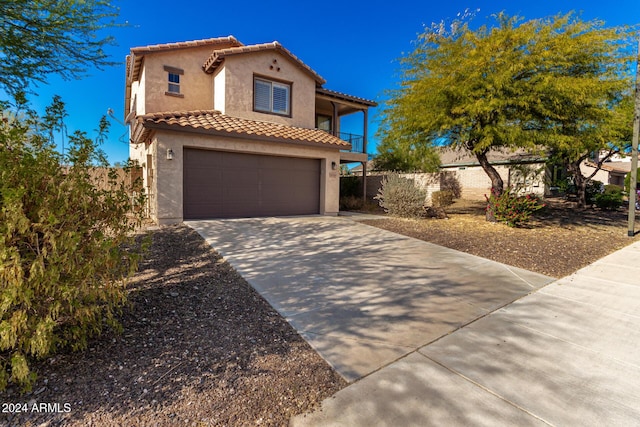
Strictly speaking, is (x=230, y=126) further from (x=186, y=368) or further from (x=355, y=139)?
(x=186, y=368)

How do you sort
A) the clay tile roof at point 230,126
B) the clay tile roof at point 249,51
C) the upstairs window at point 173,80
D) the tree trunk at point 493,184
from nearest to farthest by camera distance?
1. the clay tile roof at point 230,126
2. the tree trunk at point 493,184
3. the clay tile roof at point 249,51
4. the upstairs window at point 173,80

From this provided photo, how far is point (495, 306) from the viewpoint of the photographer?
440 cm

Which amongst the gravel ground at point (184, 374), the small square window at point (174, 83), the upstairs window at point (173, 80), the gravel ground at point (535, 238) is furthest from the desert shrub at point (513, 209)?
the small square window at point (174, 83)

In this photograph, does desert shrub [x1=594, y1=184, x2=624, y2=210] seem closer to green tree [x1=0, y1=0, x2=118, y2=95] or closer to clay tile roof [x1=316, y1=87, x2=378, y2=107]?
clay tile roof [x1=316, y1=87, x2=378, y2=107]

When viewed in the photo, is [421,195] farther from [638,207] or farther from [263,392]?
[638,207]

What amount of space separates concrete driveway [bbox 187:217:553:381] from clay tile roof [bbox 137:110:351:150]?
3418mm

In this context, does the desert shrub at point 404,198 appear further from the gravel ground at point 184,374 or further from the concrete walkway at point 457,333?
the gravel ground at point 184,374

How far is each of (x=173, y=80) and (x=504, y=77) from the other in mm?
12092

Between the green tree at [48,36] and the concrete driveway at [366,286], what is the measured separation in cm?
497

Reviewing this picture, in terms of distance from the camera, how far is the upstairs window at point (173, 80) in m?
12.8

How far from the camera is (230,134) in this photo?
10492 mm

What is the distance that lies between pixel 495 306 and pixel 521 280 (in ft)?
5.45

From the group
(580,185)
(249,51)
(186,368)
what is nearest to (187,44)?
(249,51)

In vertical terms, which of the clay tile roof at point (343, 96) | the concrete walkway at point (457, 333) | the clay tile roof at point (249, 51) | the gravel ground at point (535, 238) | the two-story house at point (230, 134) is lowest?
the concrete walkway at point (457, 333)
